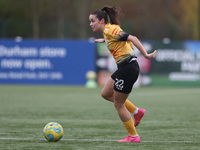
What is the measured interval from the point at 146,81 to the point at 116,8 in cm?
1482

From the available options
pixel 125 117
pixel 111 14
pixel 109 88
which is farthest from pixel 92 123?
pixel 111 14

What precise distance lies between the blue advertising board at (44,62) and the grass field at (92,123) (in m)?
6.52

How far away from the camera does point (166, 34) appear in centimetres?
3162

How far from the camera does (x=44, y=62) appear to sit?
21734 mm

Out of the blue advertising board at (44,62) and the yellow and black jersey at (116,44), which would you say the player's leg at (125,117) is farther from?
the blue advertising board at (44,62)

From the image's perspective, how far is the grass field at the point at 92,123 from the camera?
671 centimetres

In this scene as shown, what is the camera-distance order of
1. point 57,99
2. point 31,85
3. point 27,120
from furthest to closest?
point 31,85 < point 57,99 < point 27,120

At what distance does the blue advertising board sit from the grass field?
257 inches

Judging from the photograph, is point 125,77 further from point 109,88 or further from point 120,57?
point 109,88

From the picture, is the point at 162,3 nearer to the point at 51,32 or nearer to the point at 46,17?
the point at 46,17

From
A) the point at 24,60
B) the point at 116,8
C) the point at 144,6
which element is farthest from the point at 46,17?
the point at 116,8

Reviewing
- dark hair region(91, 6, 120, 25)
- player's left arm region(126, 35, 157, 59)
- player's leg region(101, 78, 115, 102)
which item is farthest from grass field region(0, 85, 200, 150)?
dark hair region(91, 6, 120, 25)

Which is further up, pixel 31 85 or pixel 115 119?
pixel 115 119

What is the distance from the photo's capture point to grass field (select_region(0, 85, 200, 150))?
671 centimetres
